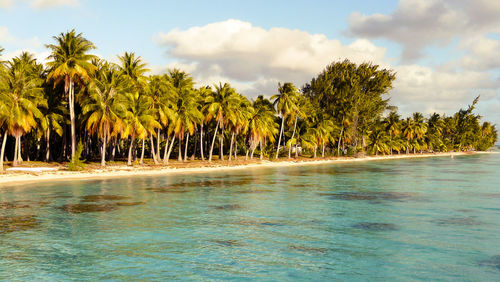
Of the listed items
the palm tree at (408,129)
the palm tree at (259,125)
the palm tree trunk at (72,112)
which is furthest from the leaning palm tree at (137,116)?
the palm tree at (408,129)

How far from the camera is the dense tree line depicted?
4453cm

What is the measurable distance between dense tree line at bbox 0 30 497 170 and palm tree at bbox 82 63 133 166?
11cm

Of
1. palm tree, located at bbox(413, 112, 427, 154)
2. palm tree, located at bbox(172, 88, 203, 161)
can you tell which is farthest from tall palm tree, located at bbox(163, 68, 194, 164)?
palm tree, located at bbox(413, 112, 427, 154)

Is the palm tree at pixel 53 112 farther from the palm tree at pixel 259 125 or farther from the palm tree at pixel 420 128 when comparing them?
the palm tree at pixel 420 128

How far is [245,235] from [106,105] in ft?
110

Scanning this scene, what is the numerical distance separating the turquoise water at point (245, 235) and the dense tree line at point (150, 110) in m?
17.5

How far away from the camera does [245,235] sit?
650 inches

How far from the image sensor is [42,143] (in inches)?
2234

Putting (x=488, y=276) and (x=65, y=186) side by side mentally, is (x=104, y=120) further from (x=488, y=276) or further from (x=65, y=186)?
(x=488, y=276)

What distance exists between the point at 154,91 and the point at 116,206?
3137 cm

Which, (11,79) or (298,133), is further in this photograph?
(298,133)

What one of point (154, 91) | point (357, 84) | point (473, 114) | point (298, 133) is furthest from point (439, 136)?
point (154, 91)

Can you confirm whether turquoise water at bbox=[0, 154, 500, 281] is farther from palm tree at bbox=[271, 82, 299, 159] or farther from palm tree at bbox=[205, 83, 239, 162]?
palm tree at bbox=[271, 82, 299, 159]

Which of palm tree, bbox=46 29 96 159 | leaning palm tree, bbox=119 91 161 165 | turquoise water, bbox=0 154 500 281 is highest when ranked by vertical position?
palm tree, bbox=46 29 96 159
